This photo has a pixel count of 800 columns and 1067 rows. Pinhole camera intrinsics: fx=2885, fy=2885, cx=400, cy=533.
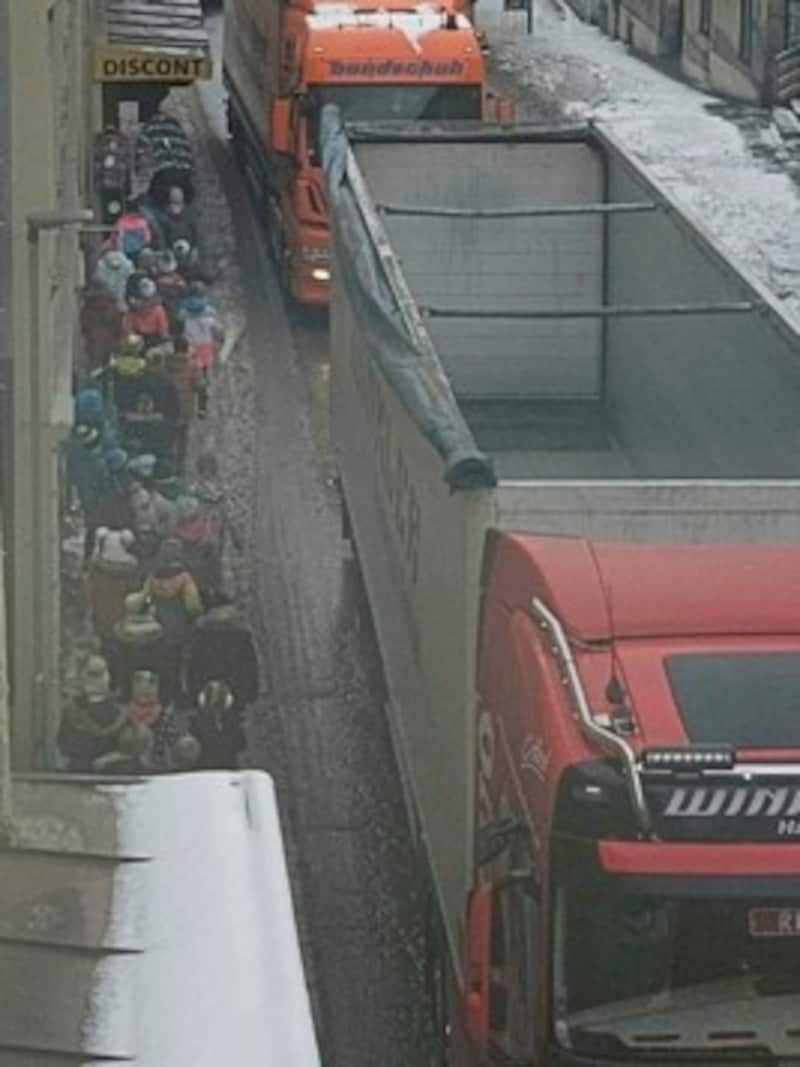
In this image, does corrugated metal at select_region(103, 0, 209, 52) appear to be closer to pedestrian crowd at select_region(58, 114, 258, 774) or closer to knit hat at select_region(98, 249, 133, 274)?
pedestrian crowd at select_region(58, 114, 258, 774)

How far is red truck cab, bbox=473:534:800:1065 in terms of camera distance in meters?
8.73

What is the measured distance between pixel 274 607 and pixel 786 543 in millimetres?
8595

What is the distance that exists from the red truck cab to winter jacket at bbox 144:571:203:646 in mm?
5124

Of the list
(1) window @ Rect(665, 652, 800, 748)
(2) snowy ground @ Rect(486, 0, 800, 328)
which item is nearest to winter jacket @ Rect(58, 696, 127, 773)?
(1) window @ Rect(665, 652, 800, 748)

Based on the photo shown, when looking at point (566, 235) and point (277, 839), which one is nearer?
point (277, 839)

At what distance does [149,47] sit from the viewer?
1141 inches

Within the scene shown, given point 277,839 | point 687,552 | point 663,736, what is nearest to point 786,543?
point 687,552

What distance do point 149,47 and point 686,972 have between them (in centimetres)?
2139

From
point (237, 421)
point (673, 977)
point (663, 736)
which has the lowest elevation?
point (237, 421)

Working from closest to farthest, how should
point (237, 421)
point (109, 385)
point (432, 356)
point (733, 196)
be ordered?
point (432, 356)
point (109, 385)
point (237, 421)
point (733, 196)

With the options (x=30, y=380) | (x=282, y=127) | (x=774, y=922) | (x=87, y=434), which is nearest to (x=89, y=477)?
(x=87, y=434)

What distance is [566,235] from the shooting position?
18.9 metres

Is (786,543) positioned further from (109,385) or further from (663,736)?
(109,385)

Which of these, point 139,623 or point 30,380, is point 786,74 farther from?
point 30,380
